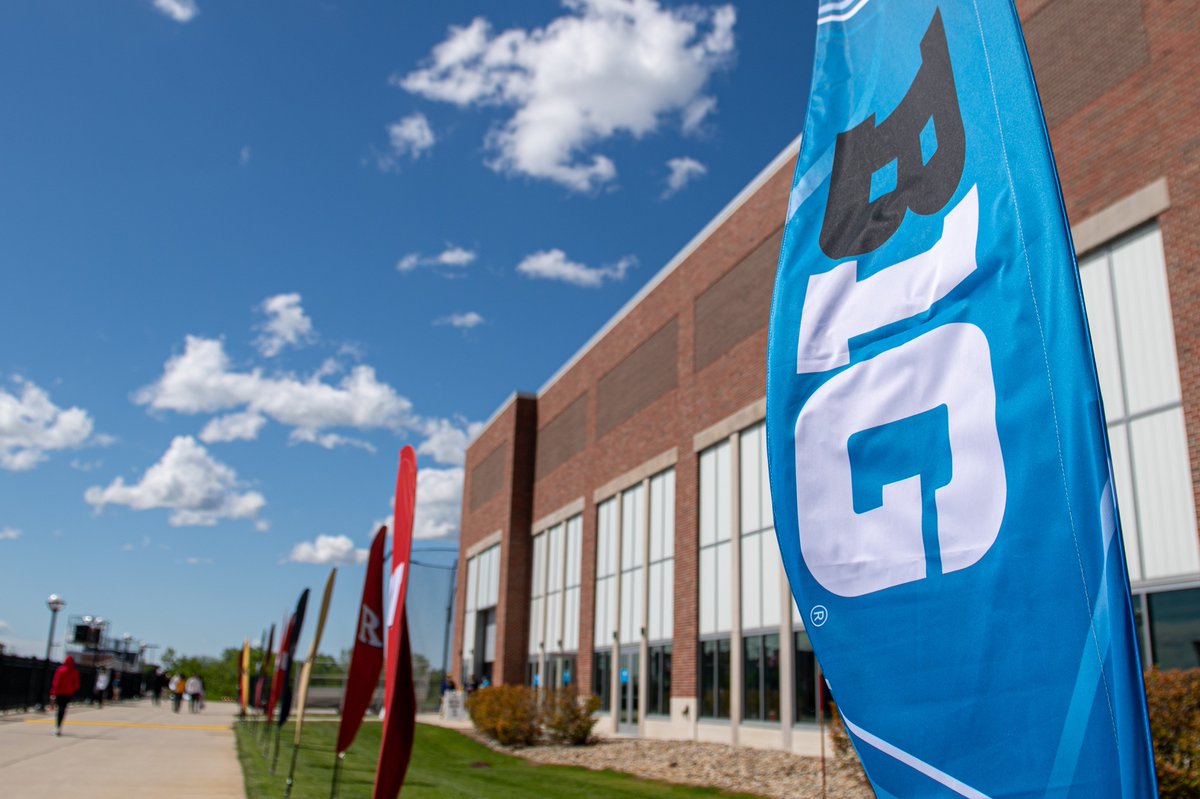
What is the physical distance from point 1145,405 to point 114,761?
16.7 m

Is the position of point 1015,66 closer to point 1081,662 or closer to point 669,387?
point 1081,662

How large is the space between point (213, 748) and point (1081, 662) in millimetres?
21568

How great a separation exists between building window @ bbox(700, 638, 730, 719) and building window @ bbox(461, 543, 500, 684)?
17500mm

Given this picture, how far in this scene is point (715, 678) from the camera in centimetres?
2430

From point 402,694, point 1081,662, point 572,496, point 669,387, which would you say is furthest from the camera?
point 572,496

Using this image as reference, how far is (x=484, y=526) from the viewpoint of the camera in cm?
4456

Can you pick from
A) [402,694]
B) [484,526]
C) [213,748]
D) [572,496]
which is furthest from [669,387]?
[402,694]

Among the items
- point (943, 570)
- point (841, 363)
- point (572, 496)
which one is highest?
point (572, 496)

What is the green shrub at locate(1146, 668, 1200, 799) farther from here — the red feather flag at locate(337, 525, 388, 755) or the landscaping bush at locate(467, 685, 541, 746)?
the landscaping bush at locate(467, 685, 541, 746)

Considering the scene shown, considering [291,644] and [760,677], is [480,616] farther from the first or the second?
[291,644]

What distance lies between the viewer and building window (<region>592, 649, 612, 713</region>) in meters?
30.7

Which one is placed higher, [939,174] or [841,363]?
[939,174]

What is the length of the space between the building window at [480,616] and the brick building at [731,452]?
0.17m

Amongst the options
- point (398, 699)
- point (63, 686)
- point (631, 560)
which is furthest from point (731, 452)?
point (398, 699)
